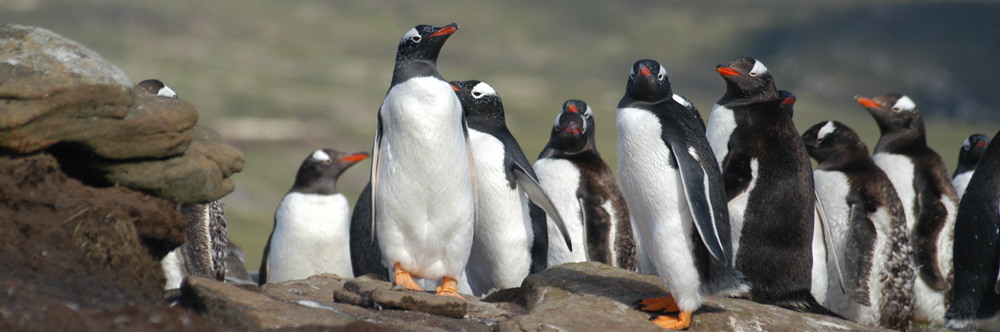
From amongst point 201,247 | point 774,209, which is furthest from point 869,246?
point 201,247

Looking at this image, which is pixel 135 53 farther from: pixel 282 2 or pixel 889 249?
pixel 889 249

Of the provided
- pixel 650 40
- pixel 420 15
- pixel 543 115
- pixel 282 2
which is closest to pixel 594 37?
pixel 650 40

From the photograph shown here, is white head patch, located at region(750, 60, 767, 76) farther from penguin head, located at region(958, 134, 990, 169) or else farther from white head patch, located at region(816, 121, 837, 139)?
penguin head, located at region(958, 134, 990, 169)

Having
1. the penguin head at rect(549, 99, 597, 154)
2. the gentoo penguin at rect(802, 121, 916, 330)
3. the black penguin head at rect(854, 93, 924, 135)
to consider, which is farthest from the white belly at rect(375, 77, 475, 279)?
the black penguin head at rect(854, 93, 924, 135)

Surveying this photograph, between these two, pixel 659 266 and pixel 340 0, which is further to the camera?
pixel 340 0

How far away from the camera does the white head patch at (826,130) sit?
674 centimetres

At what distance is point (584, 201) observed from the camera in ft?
22.2

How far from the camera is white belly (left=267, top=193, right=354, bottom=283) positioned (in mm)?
7617

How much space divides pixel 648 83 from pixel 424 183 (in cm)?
146

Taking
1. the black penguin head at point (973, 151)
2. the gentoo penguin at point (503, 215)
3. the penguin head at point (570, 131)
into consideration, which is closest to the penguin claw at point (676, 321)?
the gentoo penguin at point (503, 215)

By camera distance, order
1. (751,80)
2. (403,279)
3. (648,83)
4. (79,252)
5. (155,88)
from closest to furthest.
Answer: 1. (79,252)
2. (648,83)
3. (403,279)
4. (751,80)
5. (155,88)

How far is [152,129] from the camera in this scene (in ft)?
12.9

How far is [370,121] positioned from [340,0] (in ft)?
160

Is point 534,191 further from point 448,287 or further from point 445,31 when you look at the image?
point 445,31
